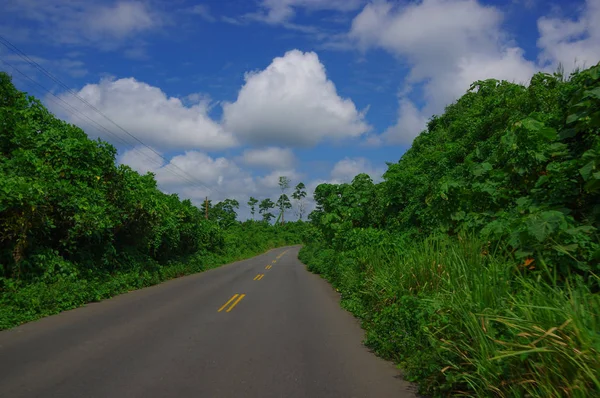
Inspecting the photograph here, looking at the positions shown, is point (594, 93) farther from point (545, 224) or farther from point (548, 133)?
point (545, 224)

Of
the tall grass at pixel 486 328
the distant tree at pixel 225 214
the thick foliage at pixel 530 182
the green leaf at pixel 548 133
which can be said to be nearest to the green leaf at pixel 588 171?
the thick foliage at pixel 530 182

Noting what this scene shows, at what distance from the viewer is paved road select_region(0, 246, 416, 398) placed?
556 cm

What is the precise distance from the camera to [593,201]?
19.9ft

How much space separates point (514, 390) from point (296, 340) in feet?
16.6

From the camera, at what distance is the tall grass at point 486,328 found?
11.7 feet

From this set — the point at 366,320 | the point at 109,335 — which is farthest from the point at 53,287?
the point at 366,320

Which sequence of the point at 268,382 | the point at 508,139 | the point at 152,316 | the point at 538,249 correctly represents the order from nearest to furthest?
→ the point at 538,249 → the point at 268,382 → the point at 508,139 → the point at 152,316

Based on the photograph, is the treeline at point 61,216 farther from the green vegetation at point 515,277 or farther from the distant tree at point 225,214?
the distant tree at point 225,214

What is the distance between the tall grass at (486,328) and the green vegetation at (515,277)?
0.02m

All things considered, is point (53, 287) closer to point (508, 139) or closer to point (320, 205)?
point (508, 139)

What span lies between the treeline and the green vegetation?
8562mm

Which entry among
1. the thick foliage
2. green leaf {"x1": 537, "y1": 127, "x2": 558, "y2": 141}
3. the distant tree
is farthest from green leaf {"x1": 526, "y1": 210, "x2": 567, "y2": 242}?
the distant tree

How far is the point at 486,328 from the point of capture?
4.56 meters

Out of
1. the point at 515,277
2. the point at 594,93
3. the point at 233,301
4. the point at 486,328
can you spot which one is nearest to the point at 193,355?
the point at 486,328
